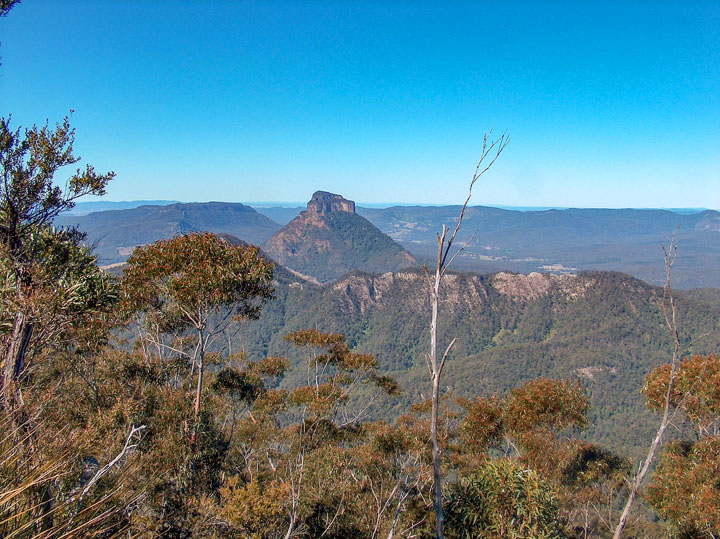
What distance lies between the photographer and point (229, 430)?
17156mm

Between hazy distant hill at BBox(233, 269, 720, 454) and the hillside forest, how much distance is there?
58873mm

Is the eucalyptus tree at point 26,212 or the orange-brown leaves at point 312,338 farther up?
the eucalyptus tree at point 26,212

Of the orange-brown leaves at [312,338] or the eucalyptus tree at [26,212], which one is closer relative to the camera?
the eucalyptus tree at [26,212]

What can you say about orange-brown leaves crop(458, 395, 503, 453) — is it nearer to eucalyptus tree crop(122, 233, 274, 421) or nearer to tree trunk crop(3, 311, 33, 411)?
eucalyptus tree crop(122, 233, 274, 421)

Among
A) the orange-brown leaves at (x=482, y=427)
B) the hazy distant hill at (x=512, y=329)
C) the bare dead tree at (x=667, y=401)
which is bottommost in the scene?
the hazy distant hill at (x=512, y=329)

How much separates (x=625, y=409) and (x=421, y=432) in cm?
8767

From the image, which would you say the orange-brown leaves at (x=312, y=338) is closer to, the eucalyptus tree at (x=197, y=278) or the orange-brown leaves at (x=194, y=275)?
the eucalyptus tree at (x=197, y=278)

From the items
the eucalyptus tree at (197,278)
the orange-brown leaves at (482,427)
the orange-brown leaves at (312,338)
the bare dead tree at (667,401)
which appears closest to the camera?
the bare dead tree at (667,401)

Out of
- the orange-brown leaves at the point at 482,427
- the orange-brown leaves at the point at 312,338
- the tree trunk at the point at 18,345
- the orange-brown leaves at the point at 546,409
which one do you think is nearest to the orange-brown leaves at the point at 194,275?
the tree trunk at the point at 18,345

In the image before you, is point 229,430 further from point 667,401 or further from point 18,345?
point 667,401

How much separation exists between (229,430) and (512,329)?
131961 mm

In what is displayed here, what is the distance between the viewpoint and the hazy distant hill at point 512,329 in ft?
284

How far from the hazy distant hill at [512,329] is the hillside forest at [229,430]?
58873mm

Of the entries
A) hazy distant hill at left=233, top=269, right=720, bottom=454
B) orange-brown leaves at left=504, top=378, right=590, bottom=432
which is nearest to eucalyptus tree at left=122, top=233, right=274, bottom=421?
orange-brown leaves at left=504, top=378, right=590, bottom=432
